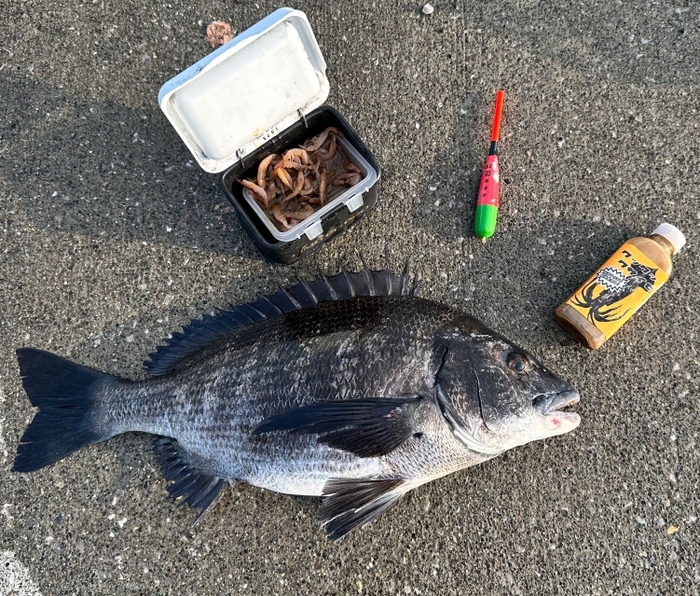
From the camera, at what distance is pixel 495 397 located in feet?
5.58

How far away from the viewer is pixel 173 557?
2.12m

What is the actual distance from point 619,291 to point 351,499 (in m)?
1.48

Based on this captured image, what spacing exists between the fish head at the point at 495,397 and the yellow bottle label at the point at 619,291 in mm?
488

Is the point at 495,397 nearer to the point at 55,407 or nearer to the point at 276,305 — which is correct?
the point at 276,305

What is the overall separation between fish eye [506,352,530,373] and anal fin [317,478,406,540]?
0.61 metres

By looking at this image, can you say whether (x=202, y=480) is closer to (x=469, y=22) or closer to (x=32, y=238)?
(x=32, y=238)

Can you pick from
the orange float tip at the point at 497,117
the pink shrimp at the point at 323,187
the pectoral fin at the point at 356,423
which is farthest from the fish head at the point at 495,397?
the orange float tip at the point at 497,117

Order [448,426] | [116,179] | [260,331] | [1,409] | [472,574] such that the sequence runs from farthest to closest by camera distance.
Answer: [116,179] < [1,409] < [472,574] < [260,331] < [448,426]

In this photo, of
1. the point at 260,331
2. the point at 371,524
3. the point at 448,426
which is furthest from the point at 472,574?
the point at 260,331

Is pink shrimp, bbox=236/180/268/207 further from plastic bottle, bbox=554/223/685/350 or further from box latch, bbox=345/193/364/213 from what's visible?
plastic bottle, bbox=554/223/685/350

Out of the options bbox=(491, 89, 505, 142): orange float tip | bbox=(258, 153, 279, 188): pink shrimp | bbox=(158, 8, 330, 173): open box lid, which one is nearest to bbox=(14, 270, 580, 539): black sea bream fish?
bbox=(258, 153, 279, 188): pink shrimp

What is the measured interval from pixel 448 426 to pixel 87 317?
1845 millimetres

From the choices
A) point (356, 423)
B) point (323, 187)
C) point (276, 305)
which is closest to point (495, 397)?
point (356, 423)

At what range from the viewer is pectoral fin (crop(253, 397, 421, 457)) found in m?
1.67
